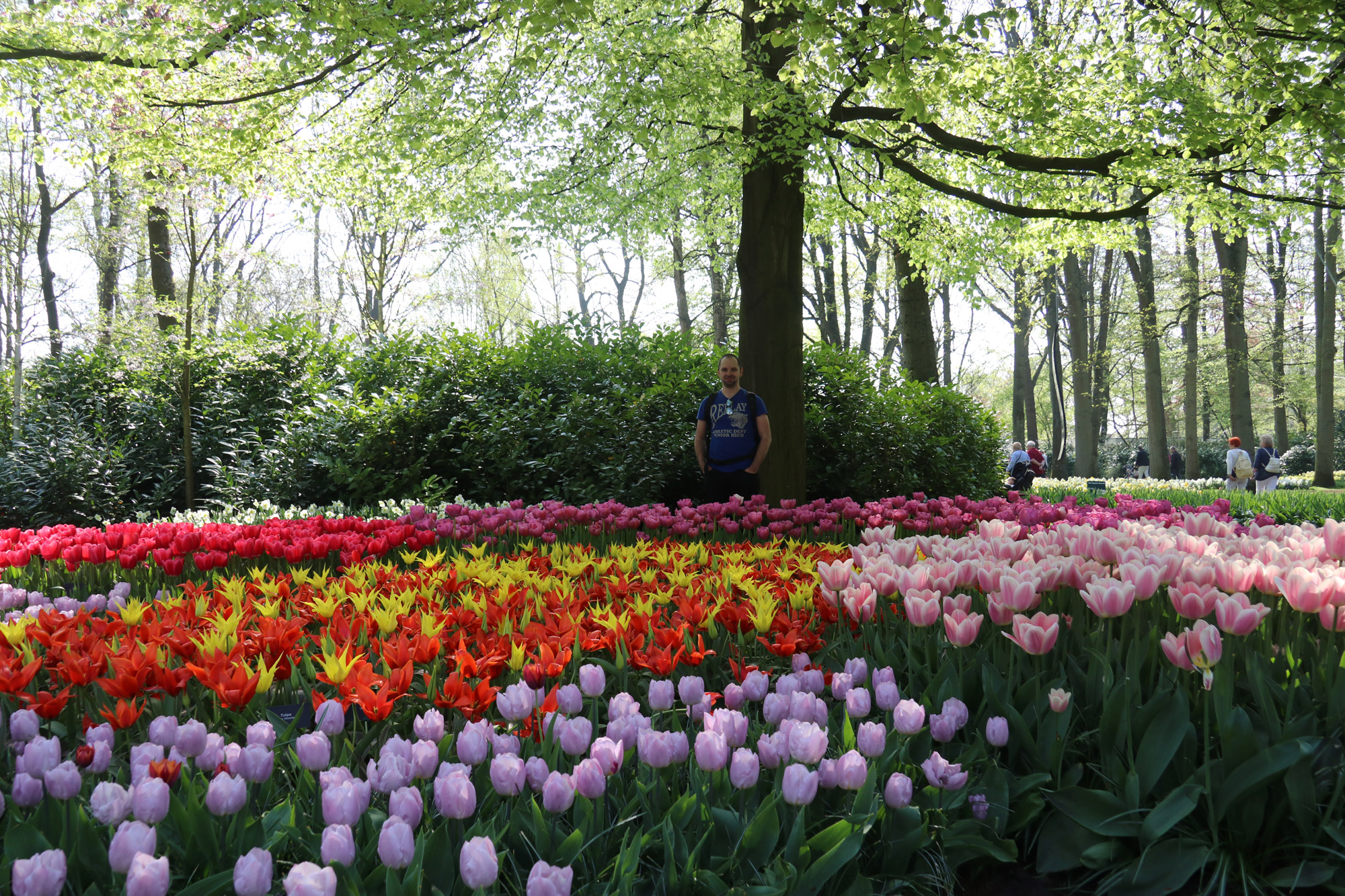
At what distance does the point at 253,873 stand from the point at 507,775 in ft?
1.32

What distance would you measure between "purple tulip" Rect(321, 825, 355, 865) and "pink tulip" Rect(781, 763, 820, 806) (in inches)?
26.4

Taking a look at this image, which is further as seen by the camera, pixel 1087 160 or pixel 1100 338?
pixel 1100 338

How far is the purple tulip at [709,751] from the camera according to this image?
4.68 feet

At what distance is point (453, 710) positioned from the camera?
1873 millimetres

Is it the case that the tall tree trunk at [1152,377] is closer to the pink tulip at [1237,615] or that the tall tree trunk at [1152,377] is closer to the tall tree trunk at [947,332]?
the tall tree trunk at [947,332]

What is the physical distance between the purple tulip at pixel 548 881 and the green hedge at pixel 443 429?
6158 mm

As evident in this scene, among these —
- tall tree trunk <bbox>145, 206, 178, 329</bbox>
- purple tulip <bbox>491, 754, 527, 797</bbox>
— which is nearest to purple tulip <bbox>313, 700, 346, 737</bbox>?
purple tulip <bbox>491, 754, 527, 797</bbox>

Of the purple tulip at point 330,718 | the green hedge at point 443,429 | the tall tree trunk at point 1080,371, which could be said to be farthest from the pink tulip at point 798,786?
the tall tree trunk at point 1080,371

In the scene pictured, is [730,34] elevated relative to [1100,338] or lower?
elevated

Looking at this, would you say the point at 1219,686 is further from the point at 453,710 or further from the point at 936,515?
the point at 936,515

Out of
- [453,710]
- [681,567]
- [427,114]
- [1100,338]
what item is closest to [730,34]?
[427,114]

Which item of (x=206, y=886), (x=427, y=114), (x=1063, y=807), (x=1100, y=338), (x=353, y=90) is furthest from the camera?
(x=1100, y=338)

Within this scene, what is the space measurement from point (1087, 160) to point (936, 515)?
4269 mm

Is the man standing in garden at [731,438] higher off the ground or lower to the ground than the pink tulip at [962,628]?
higher
